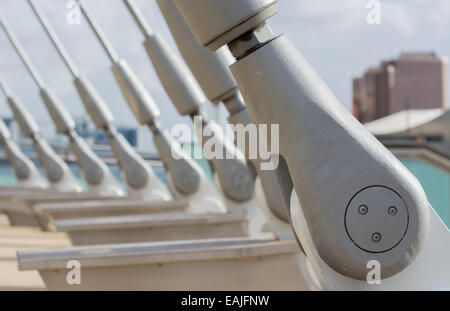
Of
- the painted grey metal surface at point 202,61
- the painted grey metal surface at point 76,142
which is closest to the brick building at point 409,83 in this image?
the painted grey metal surface at point 76,142

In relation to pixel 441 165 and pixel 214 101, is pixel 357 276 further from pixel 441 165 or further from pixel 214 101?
pixel 441 165

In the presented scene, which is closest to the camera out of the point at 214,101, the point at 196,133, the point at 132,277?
the point at 132,277

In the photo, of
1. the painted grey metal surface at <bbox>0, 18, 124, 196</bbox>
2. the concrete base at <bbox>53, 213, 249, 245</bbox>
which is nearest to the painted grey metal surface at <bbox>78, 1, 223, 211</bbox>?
the concrete base at <bbox>53, 213, 249, 245</bbox>

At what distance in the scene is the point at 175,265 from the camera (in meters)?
3.02

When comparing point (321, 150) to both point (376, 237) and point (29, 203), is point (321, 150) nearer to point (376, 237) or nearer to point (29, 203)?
point (376, 237)

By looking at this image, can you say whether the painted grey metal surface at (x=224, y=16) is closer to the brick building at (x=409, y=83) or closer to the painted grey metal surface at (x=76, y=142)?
the painted grey metal surface at (x=76, y=142)

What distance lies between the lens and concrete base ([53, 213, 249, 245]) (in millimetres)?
4754

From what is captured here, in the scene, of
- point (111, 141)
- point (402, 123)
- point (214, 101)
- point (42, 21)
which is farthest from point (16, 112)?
point (402, 123)

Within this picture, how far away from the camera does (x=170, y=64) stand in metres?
5.39

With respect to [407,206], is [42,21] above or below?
above

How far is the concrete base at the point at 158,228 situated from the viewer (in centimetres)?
475

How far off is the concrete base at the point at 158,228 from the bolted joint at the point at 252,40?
3.05 m

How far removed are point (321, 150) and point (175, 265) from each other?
149 centimetres
